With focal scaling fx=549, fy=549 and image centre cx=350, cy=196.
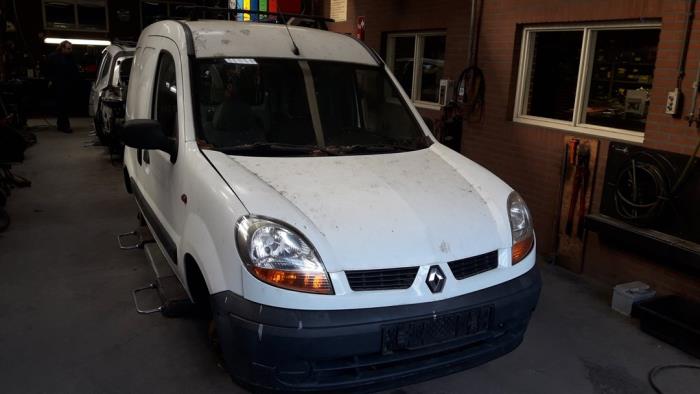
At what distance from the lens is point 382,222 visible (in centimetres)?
252

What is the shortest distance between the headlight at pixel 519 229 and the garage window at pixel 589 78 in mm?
2174

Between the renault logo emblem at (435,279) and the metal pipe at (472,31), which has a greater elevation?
the metal pipe at (472,31)

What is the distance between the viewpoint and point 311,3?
10250 mm

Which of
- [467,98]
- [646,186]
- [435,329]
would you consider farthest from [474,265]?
[467,98]

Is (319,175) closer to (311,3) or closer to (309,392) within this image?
(309,392)

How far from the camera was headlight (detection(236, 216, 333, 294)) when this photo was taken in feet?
7.69

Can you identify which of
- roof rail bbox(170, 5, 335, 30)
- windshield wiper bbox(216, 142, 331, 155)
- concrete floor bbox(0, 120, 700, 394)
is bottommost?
concrete floor bbox(0, 120, 700, 394)

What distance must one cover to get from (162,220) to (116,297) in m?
0.92

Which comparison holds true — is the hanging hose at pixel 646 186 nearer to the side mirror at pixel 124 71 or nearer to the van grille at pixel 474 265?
the van grille at pixel 474 265

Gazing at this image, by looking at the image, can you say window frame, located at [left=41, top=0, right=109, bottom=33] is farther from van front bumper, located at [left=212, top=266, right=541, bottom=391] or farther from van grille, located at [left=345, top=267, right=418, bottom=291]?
van grille, located at [left=345, top=267, right=418, bottom=291]

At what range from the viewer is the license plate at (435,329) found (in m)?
2.37

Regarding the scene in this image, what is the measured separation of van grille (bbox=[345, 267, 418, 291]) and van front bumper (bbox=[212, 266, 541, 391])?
0.10 m

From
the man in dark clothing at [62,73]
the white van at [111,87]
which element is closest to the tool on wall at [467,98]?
the white van at [111,87]

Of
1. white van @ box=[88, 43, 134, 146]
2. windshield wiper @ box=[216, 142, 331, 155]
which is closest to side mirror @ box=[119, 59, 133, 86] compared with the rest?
white van @ box=[88, 43, 134, 146]
